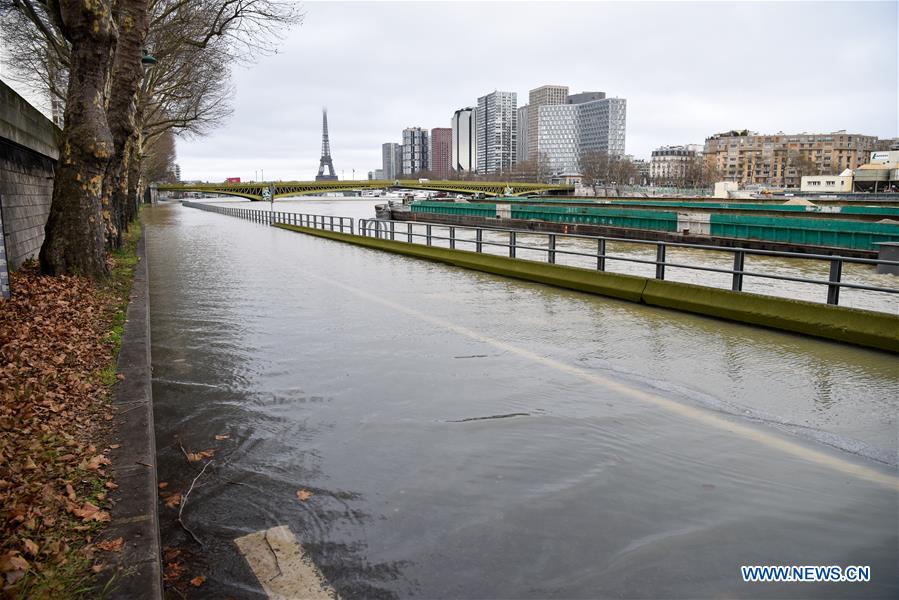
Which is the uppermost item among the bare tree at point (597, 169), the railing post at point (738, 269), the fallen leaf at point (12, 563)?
the bare tree at point (597, 169)

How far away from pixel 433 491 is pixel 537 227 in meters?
62.4

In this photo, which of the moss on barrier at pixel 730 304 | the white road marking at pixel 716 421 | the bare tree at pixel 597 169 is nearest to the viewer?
the white road marking at pixel 716 421

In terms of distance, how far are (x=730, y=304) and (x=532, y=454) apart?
786 centimetres

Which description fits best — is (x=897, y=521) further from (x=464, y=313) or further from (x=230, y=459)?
(x=464, y=313)

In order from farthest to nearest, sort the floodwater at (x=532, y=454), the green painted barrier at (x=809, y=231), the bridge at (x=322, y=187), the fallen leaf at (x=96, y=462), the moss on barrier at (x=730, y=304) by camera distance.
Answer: the bridge at (x=322, y=187)
the green painted barrier at (x=809, y=231)
the moss on barrier at (x=730, y=304)
the fallen leaf at (x=96, y=462)
the floodwater at (x=532, y=454)

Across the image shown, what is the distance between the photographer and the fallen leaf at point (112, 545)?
3750mm

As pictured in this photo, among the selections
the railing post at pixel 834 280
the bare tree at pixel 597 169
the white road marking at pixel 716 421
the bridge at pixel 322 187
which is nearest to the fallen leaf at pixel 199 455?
the white road marking at pixel 716 421

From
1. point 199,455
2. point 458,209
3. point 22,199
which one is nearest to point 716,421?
point 199,455

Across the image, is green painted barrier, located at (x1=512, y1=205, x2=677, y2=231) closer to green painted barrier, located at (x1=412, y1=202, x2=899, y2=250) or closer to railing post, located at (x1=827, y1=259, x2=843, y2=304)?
green painted barrier, located at (x1=412, y1=202, x2=899, y2=250)

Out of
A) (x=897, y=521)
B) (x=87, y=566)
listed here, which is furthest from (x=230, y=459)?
(x=897, y=521)

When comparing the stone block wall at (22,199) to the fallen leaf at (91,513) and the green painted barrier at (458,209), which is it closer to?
the fallen leaf at (91,513)

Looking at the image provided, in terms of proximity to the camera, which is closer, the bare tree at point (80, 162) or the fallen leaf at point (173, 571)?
the fallen leaf at point (173, 571)

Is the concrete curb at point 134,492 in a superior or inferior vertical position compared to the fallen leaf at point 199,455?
superior

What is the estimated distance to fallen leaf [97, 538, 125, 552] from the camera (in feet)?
12.3
